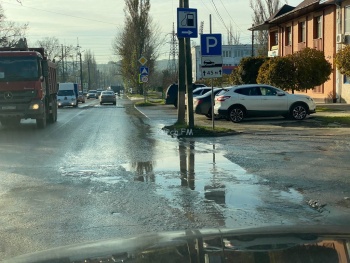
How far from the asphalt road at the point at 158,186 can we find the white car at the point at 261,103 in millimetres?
6282

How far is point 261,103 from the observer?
21.3 m

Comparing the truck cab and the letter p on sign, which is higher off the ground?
the letter p on sign

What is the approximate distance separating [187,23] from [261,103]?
20.3 ft

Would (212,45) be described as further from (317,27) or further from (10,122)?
(317,27)

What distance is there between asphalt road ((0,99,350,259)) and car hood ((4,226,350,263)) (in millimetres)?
2455

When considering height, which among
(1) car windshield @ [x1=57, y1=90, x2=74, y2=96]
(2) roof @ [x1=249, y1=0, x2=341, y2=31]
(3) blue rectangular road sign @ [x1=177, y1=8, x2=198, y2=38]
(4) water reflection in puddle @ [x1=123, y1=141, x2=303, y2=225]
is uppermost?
(2) roof @ [x1=249, y1=0, x2=341, y2=31]

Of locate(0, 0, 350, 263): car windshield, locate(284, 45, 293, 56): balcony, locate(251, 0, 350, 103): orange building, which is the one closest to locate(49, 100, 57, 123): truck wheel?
locate(0, 0, 350, 263): car windshield

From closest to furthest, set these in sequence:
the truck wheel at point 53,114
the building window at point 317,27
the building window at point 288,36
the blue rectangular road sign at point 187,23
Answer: the blue rectangular road sign at point 187,23 → the truck wheel at point 53,114 → the building window at point 317,27 → the building window at point 288,36

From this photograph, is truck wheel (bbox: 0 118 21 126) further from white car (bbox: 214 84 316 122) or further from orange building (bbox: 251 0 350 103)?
orange building (bbox: 251 0 350 103)

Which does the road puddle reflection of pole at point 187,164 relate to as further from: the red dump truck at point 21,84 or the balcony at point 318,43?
the balcony at point 318,43

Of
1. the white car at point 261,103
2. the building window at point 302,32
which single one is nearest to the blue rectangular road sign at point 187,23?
the white car at point 261,103

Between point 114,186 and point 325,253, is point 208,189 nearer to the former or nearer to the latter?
point 114,186

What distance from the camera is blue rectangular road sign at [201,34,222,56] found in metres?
16.2

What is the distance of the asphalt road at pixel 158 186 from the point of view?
244 inches
